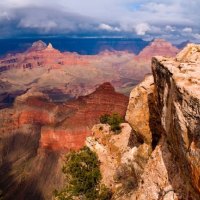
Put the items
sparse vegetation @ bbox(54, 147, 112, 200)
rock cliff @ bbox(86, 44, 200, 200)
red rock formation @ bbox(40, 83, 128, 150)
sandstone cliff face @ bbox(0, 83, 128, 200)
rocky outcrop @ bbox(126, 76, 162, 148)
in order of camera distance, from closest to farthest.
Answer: rock cliff @ bbox(86, 44, 200, 200) → rocky outcrop @ bbox(126, 76, 162, 148) → sparse vegetation @ bbox(54, 147, 112, 200) → sandstone cliff face @ bbox(0, 83, 128, 200) → red rock formation @ bbox(40, 83, 128, 150)

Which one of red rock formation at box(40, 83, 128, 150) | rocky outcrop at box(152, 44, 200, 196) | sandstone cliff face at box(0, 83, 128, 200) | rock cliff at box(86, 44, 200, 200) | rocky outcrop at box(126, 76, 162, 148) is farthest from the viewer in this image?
red rock formation at box(40, 83, 128, 150)

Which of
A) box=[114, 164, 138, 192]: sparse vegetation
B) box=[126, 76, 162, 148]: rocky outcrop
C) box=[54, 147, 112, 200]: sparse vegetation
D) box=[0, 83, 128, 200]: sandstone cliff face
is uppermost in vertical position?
box=[126, 76, 162, 148]: rocky outcrop

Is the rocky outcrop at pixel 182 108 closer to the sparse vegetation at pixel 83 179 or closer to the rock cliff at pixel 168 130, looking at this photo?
the rock cliff at pixel 168 130

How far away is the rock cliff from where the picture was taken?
22.8m

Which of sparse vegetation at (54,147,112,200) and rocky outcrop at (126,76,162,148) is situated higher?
rocky outcrop at (126,76,162,148)

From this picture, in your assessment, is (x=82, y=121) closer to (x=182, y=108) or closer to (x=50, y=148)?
(x=50, y=148)

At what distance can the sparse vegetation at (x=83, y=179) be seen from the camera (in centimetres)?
4966

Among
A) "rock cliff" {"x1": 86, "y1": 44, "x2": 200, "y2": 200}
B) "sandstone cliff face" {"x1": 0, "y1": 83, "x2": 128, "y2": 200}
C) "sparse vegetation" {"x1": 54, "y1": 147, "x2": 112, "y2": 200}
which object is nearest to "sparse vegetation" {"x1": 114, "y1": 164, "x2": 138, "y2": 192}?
"rock cliff" {"x1": 86, "y1": 44, "x2": 200, "y2": 200}

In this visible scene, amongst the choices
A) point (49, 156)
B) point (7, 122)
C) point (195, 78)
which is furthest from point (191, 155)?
point (7, 122)

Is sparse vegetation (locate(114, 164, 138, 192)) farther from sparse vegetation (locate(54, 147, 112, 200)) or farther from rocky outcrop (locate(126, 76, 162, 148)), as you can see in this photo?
rocky outcrop (locate(126, 76, 162, 148))

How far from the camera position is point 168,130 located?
2747 centimetres

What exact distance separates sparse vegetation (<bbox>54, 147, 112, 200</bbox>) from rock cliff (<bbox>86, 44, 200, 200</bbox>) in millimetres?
7095

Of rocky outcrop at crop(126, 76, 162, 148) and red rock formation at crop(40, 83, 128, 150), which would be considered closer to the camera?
rocky outcrop at crop(126, 76, 162, 148)

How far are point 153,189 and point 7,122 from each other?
16170 centimetres
